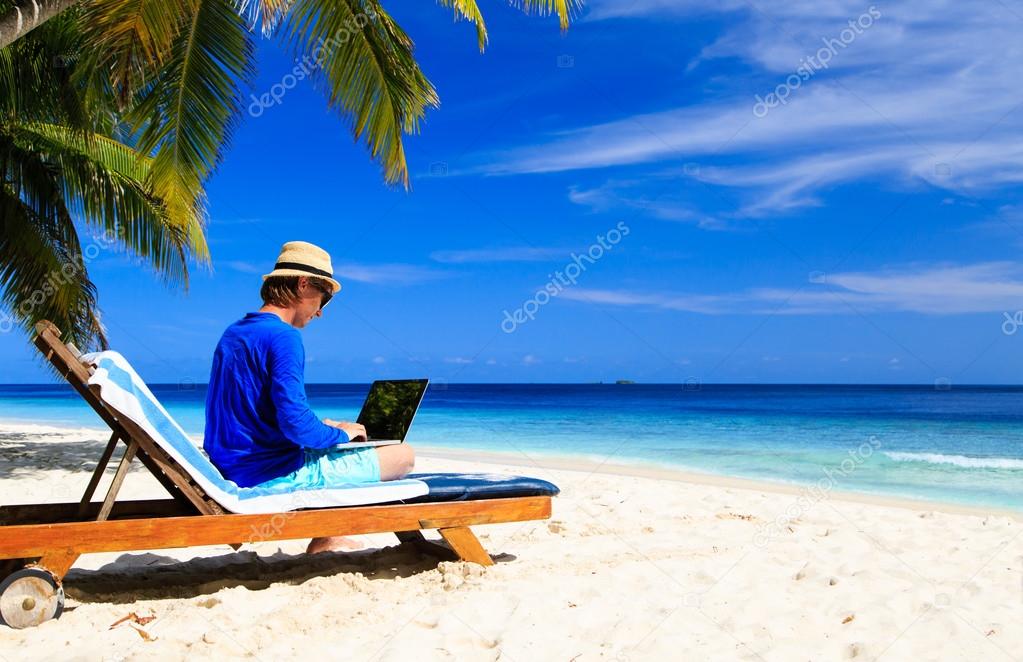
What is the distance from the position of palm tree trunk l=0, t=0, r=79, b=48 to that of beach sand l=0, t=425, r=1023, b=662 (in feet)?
10.6

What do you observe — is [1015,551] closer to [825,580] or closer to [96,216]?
[825,580]

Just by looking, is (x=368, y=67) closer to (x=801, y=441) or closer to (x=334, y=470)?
(x=334, y=470)

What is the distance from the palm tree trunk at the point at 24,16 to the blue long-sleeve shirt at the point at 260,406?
288cm

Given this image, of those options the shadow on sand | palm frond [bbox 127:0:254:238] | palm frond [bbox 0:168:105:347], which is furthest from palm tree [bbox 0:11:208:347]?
the shadow on sand

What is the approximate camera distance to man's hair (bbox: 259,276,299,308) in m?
3.65

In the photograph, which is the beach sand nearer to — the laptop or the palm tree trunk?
the laptop

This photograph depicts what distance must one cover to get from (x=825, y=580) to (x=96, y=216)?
8.93 m

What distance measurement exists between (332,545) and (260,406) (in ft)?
4.22

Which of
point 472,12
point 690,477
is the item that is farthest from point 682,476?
point 472,12

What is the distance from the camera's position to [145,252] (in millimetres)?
9594

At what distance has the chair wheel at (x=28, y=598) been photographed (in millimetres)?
2957

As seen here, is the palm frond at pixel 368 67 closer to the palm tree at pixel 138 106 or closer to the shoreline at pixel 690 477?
the palm tree at pixel 138 106

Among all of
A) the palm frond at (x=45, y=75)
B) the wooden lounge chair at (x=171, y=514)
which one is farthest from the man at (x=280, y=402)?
the palm frond at (x=45, y=75)

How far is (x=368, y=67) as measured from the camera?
6.62 m
